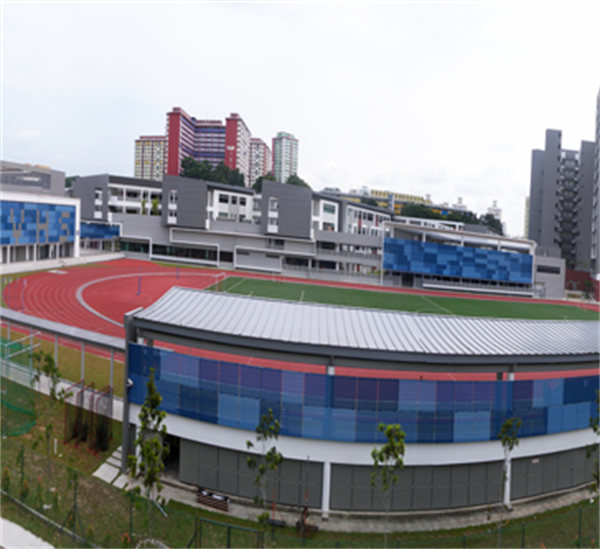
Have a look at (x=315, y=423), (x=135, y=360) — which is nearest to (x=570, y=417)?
(x=315, y=423)

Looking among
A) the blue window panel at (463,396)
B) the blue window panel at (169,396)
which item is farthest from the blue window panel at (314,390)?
the blue window panel at (169,396)

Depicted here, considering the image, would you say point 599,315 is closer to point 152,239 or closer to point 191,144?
point 152,239

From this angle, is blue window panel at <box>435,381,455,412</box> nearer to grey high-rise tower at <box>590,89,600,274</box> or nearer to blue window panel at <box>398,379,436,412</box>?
blue window panel at <box>398,379,436,412</box>

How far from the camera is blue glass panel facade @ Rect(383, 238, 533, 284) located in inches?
2361

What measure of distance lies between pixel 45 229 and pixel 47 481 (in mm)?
44702

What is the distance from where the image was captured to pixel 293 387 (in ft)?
38.0

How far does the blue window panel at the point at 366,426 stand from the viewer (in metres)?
11.4

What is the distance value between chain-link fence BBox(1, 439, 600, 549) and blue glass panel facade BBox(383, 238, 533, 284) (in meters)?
49.2

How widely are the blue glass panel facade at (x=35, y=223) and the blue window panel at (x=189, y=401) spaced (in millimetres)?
40990

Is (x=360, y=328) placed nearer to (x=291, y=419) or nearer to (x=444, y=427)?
(x=291, y=419)

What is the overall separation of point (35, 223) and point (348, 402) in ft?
158

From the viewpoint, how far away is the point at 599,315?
155 ft

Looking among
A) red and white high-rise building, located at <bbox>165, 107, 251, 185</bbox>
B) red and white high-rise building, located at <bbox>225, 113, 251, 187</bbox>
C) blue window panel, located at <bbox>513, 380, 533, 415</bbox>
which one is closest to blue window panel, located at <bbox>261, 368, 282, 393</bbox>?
blue window panel, located at <bbox>513, 380, 533, 415</bbox>

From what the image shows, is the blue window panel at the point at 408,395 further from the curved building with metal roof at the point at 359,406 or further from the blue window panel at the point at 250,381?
the blue window panel at the point at 250,381
